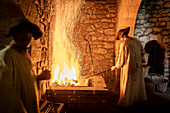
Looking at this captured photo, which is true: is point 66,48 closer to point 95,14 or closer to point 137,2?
point 95,14

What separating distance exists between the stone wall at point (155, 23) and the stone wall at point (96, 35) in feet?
5.60

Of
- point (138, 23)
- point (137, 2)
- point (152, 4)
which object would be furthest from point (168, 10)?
point (137, 2)

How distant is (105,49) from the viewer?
503 cm

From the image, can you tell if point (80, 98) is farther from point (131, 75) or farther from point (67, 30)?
point (67, 30)

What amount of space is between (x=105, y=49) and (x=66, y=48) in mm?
1570

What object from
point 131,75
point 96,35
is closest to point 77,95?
point 131,75

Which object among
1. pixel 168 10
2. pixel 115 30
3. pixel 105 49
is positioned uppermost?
pixel 168 10

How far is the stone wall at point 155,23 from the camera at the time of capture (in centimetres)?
562

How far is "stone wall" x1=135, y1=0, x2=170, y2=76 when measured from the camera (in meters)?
5.62

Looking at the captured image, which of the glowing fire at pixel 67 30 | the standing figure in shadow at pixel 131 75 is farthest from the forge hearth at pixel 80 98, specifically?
the glowing fire at pixel 67 30

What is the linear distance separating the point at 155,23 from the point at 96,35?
9.67ft

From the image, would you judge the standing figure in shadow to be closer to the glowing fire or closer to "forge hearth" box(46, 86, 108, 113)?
"forge hearth" box(46, 86, 108, 113)

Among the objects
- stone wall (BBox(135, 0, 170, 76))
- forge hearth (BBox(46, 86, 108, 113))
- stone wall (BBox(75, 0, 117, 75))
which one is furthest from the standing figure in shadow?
stone wall (BBox(135, 0, 170, 76))

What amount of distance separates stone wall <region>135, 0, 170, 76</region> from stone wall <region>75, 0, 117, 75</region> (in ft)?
5.60
